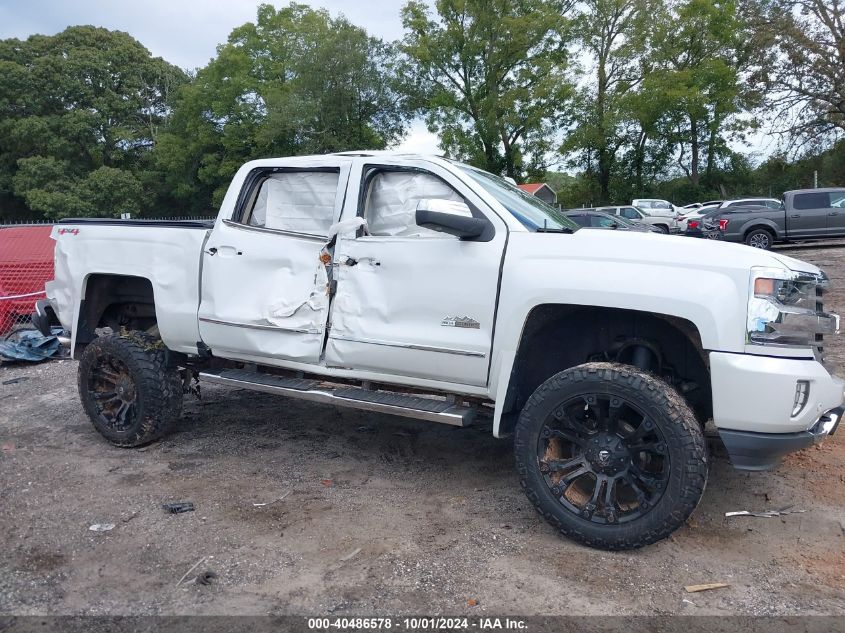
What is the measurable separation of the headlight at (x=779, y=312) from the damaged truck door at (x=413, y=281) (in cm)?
128

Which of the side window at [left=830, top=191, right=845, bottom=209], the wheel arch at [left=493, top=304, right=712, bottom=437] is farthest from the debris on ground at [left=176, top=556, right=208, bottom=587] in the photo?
A: the side window at [left=830, top=191, right=845, bottom=209]

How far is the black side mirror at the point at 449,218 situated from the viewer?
3809 millimetres

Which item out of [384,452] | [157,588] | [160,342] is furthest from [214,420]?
[157,588]

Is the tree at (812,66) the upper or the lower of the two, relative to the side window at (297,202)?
upper

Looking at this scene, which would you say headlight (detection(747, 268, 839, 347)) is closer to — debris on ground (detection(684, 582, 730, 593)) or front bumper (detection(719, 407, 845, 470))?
front bumper (detection(719, 407, 845, 470))

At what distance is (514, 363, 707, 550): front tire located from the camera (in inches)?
132

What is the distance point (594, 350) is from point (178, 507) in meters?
2.58

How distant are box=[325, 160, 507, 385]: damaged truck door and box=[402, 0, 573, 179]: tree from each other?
36.8 m

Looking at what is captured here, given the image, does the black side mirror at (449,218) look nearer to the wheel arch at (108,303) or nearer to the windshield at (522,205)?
the windshield at (522,205)

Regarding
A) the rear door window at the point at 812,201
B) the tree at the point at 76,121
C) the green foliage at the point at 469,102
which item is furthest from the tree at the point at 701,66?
the tree at the point at 76,121

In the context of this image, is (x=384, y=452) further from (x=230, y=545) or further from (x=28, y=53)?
(x=28, y=53)

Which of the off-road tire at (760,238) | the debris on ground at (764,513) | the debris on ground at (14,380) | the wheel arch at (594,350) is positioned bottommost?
the debris on ground at (14,380)

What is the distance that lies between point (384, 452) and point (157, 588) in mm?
2116

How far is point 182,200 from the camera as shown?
48.7 metres
